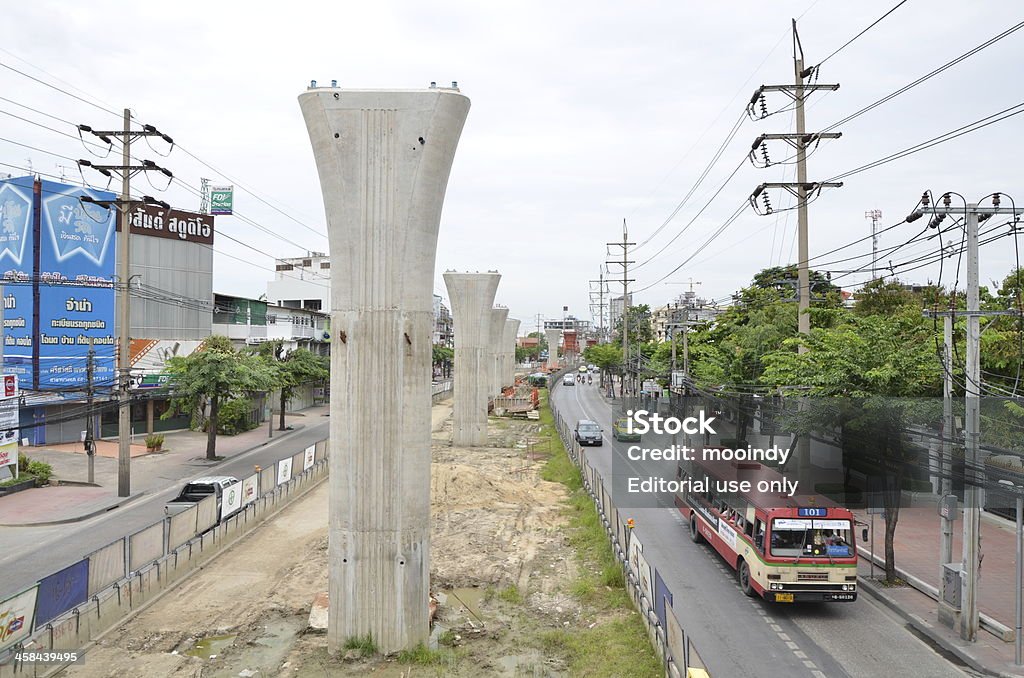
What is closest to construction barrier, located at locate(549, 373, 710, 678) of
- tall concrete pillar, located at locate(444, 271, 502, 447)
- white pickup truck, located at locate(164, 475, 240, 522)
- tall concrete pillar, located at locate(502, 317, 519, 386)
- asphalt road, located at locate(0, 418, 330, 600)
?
white pickup truck, located at locate(164, 475, 240, 522)

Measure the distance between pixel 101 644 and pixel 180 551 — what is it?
4373mm

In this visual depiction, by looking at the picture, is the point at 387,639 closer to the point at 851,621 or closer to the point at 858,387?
the point at 851,621

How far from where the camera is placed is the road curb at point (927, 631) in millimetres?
13054

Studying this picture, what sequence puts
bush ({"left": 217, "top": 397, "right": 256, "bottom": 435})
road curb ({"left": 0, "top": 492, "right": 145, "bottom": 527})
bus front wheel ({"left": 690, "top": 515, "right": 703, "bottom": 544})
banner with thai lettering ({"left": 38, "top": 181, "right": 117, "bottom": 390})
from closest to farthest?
bus front wheel ({"left": 690, "top": 515, "right": 703, "bottom": 544}) → road curb ({"left": 0, "top": 492, "right": 145, "bottom": 527}) → banner with thai lettering ({"left": 38, "top": 181, "right": 117, "bottom": 390}) → bush ({"left": 217, "top": 397, "right": 256, "bottom": 435})

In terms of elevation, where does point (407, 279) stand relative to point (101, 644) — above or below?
above

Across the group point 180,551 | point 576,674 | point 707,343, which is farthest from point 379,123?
point 707,343

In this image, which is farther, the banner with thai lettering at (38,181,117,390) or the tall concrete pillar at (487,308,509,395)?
the tall concrete pillar at (487,308,509,395)

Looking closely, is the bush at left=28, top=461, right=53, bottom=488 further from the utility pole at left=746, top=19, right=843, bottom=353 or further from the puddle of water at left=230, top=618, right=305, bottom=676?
the utility pole at left=746, top=19, right=843, bottom=353

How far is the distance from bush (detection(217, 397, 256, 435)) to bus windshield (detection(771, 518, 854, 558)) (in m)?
36.2

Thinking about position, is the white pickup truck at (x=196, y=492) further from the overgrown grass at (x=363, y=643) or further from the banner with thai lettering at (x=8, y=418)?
the overgrown grass at (x=363, y=643)

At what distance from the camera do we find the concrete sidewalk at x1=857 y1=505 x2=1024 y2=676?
45.3 feet

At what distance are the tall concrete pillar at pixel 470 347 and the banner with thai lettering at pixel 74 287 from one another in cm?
1870

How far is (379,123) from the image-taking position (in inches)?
536

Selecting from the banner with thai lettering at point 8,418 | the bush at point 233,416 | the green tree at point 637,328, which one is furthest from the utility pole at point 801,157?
the green tree at point 637,328
